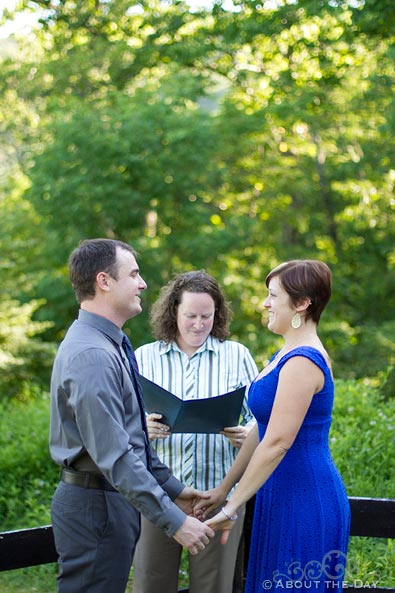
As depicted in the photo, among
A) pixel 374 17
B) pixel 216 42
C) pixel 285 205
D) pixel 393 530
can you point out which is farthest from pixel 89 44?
pixel 393 530

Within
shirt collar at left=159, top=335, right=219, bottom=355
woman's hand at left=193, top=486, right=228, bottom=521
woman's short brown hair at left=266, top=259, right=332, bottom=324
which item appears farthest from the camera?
shirt collar at left=159, top=335, right=219, bottom=355

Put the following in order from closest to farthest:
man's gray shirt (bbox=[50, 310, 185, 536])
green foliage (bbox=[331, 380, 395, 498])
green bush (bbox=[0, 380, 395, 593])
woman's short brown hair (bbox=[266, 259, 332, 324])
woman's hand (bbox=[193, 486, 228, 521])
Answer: man's gray shirt (bbox=[50, 310, 185, 536]) → woman's short brown hair (bbox=[266, 259, 332, 324]) → woman's hand (bbox=[193, 486, 228, 521]) → green bush (bbox=[0, 380, 395, 593]) → green foliage (bbox=[331, 380, 395, 498])

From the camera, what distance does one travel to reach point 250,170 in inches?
699

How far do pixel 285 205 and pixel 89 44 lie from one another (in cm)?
573

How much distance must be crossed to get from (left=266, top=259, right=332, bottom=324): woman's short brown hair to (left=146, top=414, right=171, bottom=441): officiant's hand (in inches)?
32.2

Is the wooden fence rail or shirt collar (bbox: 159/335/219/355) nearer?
the wooden fence rail

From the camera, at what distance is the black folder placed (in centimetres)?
321

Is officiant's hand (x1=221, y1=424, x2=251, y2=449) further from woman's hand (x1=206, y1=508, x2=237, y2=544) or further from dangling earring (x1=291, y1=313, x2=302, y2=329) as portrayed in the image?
dangling earring (x1=291, y1=313, x2=302, y2=329)

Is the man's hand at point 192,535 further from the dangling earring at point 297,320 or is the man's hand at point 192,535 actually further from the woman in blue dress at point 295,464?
the dangling earring at point 297,320

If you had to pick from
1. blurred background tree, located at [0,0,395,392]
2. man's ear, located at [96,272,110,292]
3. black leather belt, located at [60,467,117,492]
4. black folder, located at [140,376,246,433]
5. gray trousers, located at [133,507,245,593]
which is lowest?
gray trousers, located at [133,507,245,593]

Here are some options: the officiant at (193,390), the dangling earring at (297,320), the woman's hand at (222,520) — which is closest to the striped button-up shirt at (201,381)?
the officiant at (193,390)

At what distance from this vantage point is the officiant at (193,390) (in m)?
3.46

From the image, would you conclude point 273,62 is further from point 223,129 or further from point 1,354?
point 1,354

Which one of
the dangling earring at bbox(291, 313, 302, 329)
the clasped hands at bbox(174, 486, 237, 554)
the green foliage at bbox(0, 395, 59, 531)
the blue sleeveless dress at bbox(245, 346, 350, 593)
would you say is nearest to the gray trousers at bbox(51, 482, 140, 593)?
the clasped hands at bbox(174, 486, 237, 554)
